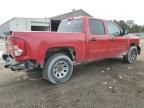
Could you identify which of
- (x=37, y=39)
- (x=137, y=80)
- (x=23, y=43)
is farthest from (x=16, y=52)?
(x=137, y=80)

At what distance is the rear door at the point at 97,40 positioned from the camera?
6.28m

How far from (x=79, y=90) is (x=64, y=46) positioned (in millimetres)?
1363

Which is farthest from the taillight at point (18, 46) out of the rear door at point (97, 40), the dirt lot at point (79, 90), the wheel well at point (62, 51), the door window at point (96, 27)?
the door window at point (96, 27)

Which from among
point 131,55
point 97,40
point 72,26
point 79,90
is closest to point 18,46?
point 79,90

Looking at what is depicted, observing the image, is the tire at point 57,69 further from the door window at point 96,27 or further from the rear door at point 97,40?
the door window at point 96,27

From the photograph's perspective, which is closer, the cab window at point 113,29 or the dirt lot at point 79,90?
the dirt lot at point 79,90

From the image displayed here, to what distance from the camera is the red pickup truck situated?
4828 millimetres

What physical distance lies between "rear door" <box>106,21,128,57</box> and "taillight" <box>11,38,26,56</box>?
346cm

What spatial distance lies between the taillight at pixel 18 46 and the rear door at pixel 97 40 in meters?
2.28

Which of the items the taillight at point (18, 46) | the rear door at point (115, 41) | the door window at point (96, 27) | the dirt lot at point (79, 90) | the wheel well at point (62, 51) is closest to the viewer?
the dirt lot at point (79, 90)

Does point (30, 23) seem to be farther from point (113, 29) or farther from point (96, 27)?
point (96, 27)

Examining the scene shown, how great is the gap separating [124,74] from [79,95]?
8.07ft

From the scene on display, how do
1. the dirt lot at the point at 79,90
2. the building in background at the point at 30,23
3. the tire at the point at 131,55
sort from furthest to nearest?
the building in background at the point at 30,23 → the tire at the point at 131,55 → the dirt lot at the point at 79,90

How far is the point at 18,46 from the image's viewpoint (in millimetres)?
4727
